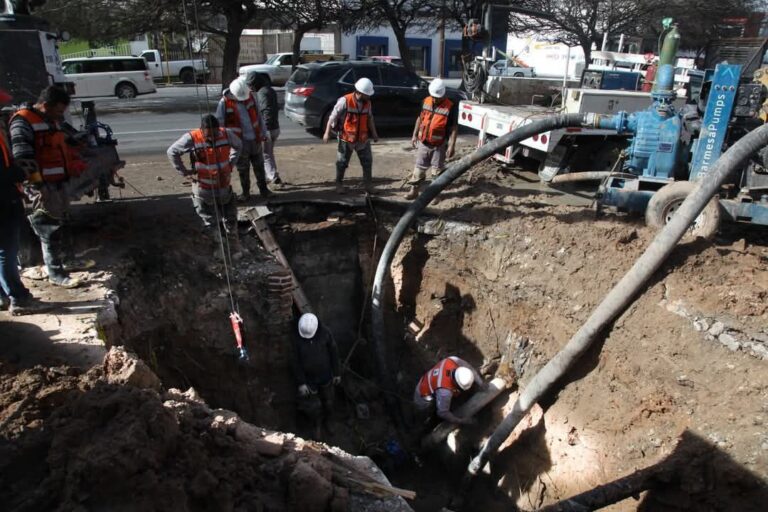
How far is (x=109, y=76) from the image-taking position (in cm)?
2067

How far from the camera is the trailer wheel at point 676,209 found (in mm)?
5602

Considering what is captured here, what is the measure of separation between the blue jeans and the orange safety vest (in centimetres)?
51

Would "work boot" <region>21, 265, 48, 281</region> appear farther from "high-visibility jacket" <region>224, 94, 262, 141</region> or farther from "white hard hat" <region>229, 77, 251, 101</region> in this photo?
"white hard hat" <region>229, 77, 251, 101</region>

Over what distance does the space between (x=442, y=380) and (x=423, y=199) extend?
230cm

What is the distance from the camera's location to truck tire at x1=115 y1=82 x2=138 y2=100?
2105 cm

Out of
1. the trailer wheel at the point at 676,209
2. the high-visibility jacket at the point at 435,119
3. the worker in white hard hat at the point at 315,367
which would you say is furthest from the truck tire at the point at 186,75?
the trailer wheel at the point at 676,209

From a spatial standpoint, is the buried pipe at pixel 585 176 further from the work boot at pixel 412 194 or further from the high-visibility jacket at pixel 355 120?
the high-visibility jacket at pixel 355 120

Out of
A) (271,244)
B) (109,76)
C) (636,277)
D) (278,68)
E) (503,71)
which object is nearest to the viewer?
(636,277)

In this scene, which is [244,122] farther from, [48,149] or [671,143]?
[671,143]

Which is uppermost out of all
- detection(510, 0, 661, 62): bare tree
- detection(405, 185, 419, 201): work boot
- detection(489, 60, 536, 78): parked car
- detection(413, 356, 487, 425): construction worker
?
detection(510, 0, 661, 62): bare tree

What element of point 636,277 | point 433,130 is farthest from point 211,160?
point 636,277

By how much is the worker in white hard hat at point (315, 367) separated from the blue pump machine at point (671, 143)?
3.76 metres

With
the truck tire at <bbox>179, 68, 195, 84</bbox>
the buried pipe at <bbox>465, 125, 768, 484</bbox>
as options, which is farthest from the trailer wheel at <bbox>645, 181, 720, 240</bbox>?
the truck tire at <bbox>179, 68, 195, 84</bbox>

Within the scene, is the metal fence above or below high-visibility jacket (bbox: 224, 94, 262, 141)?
above
